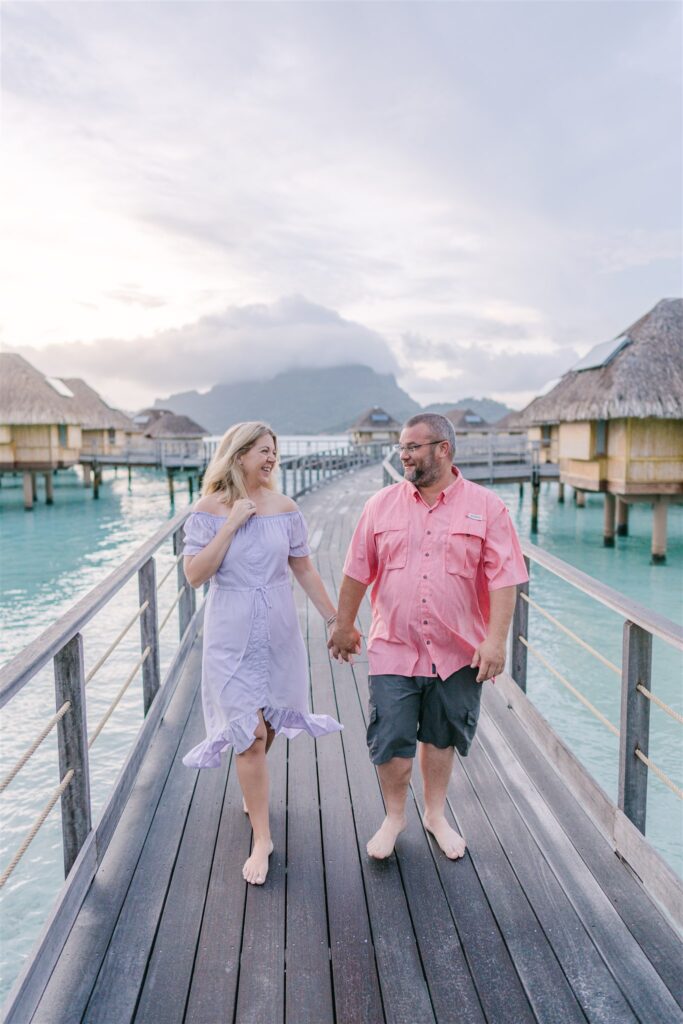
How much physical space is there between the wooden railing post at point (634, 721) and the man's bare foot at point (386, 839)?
86 cm

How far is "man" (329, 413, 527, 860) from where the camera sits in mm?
2457

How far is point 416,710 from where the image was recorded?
2.60 meters

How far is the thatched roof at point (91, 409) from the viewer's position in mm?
30922

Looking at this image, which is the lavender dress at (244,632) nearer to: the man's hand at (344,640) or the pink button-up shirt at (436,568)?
the man's hand at (344,640)

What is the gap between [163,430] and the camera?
47719mm

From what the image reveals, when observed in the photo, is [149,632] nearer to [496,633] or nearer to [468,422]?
[496,633]

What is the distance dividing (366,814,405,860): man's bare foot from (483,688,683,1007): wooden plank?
2.30 ft

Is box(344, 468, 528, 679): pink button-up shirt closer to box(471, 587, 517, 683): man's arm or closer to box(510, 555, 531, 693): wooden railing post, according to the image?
box(471, 587, 517, 683): man's arm

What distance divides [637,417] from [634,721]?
47.6 ft

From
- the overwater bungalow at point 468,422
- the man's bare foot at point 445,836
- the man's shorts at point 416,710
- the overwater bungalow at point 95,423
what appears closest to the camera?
the man's shorts at point 416,710

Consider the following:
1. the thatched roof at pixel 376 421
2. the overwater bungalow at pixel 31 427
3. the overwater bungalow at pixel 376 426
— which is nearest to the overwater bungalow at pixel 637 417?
the overwater bungalow at pixel 31 427

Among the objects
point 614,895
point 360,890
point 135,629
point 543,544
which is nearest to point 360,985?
point 360,890

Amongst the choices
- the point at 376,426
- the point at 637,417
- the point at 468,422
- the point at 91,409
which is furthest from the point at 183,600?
the point at 376,426

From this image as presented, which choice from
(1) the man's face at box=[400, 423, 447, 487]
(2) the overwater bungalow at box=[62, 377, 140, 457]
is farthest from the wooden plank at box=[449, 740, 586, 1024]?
(2) the overwater bungalow at box=[62, 377, 140, 457]
